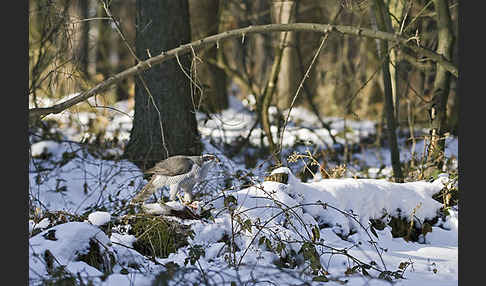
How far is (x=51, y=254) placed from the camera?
4273 mm

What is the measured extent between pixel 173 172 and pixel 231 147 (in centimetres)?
455

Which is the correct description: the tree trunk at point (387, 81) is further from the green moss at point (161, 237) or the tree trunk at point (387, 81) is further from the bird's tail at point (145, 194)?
the green moss at point (161, 237)

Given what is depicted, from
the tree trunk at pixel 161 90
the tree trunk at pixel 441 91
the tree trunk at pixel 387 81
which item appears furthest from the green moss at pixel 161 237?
the tree trunk at pixel 441 91

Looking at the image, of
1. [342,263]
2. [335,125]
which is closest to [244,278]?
[342,263]

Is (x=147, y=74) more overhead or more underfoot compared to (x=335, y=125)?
more overhead

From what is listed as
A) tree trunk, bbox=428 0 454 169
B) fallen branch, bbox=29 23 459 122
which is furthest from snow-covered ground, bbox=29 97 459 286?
fallen branch, bbox=29 23 459 122

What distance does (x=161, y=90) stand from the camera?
303 inches

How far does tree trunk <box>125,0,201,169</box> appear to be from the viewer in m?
7.68

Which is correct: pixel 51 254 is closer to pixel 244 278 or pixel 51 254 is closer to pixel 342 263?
pixel 244 278

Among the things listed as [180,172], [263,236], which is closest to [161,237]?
[180,172]

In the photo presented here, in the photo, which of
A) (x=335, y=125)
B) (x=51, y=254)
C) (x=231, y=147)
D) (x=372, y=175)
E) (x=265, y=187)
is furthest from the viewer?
Answer: (x=335, y=125)

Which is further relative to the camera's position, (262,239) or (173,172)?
(173,172)

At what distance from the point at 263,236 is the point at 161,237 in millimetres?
871

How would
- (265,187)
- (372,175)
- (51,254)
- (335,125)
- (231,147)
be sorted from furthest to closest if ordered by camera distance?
(335,125) < (231,147) < (372,175) < (265,187) < (51,254)
